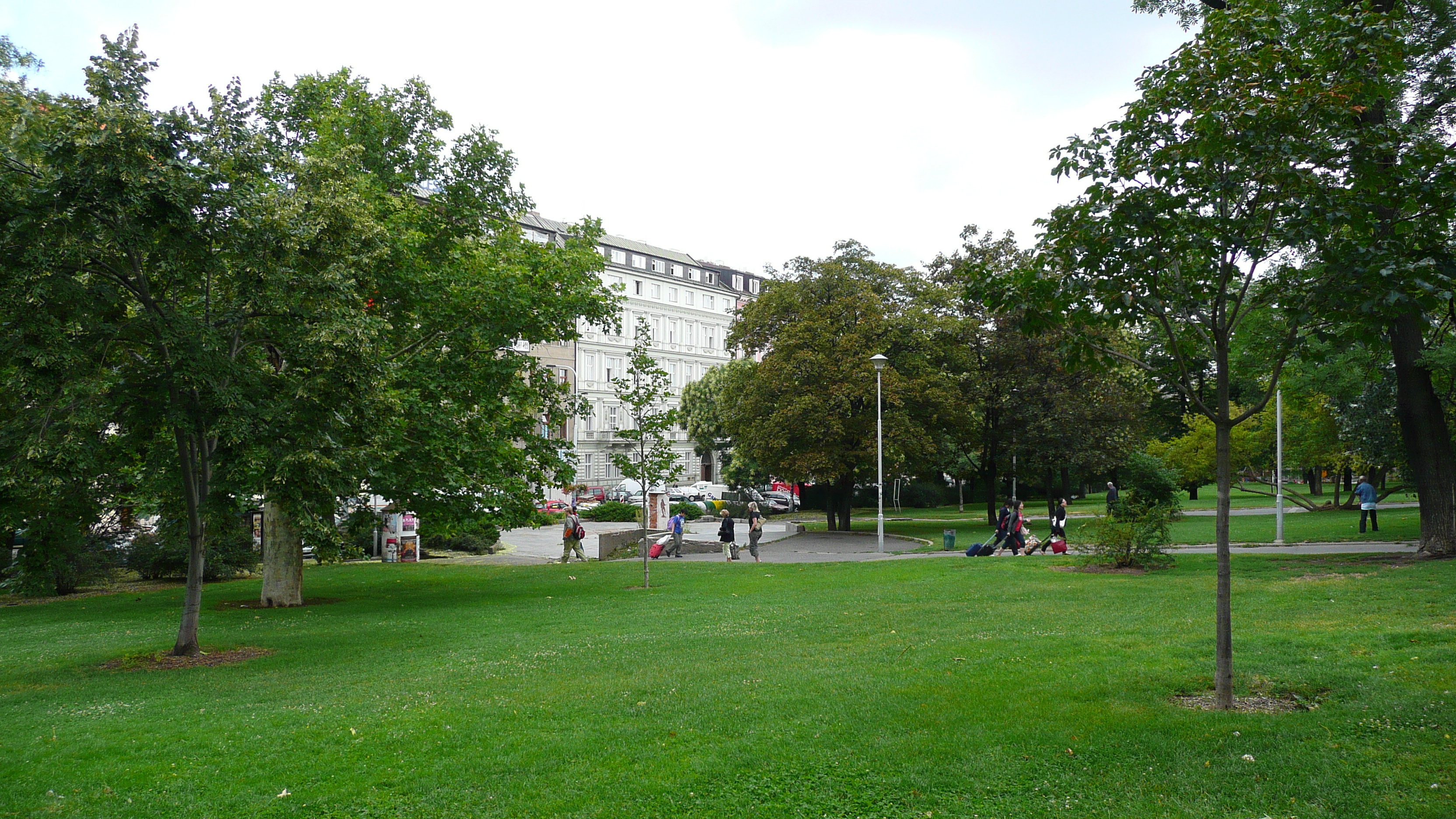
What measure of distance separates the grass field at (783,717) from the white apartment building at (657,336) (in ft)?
193

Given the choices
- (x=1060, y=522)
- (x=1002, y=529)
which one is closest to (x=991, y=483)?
(x=1002, y=529)

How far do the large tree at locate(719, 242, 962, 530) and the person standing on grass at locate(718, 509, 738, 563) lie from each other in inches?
312

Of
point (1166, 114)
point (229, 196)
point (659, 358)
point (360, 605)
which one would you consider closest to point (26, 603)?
point (360, 605)

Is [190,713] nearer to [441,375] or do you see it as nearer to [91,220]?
[91,220]

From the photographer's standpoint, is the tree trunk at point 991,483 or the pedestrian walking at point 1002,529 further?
the tree trunk at point 991,483

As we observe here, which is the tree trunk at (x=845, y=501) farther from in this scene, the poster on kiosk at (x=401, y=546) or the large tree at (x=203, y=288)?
the large tree at (x=203, y=288)

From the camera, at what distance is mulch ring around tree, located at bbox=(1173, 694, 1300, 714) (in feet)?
24.1

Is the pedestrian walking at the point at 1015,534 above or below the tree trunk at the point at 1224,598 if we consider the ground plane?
below

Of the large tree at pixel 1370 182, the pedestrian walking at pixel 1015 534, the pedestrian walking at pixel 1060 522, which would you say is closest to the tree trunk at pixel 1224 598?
the large tree at pixel 1370 182

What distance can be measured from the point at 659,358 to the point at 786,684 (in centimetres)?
7711

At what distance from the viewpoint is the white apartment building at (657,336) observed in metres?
77.4

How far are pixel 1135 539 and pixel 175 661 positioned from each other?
1748 cm

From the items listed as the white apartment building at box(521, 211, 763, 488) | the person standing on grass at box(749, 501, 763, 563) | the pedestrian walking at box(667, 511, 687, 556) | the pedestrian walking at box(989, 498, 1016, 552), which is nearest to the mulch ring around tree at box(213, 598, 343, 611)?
the person standing on grass at box(749, 501, 763, 563)

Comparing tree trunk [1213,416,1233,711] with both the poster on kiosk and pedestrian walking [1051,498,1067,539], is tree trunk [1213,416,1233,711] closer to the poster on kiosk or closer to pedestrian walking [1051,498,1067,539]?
pedestrian walking [1051,498,1067,539]
